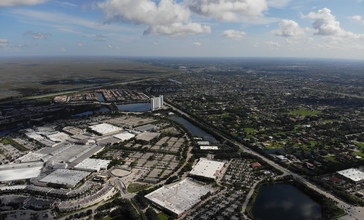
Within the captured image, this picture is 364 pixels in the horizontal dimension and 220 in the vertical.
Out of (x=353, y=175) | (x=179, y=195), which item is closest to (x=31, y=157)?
(x=179, y=195)

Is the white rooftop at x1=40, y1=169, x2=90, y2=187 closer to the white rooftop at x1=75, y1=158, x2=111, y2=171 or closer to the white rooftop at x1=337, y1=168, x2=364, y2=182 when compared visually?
the white rooftop at x1=75, y1=158, x2=111, y2=171

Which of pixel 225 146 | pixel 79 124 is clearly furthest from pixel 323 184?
pixel 79 124

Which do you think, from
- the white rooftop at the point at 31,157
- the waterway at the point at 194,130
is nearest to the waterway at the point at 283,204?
the waterway at the point at 194,130

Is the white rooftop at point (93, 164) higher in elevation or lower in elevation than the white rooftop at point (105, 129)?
lower

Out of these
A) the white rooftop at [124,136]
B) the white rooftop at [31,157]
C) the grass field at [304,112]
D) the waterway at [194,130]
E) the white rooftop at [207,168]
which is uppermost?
the grass field at [304,112]

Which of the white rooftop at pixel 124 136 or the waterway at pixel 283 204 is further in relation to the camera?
the white rooftop at pixel 124 136

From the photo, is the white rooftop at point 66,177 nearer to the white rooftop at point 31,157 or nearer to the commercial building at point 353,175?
the white rooftop at point 31,157

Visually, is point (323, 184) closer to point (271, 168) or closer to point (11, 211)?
point (271, 168)

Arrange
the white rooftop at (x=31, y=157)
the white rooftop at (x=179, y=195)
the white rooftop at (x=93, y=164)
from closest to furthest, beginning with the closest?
the white rooftop at (x=179, y=195), the white rooftop at (x=93, y=164), the white rooftop at (x=31, y=157)
